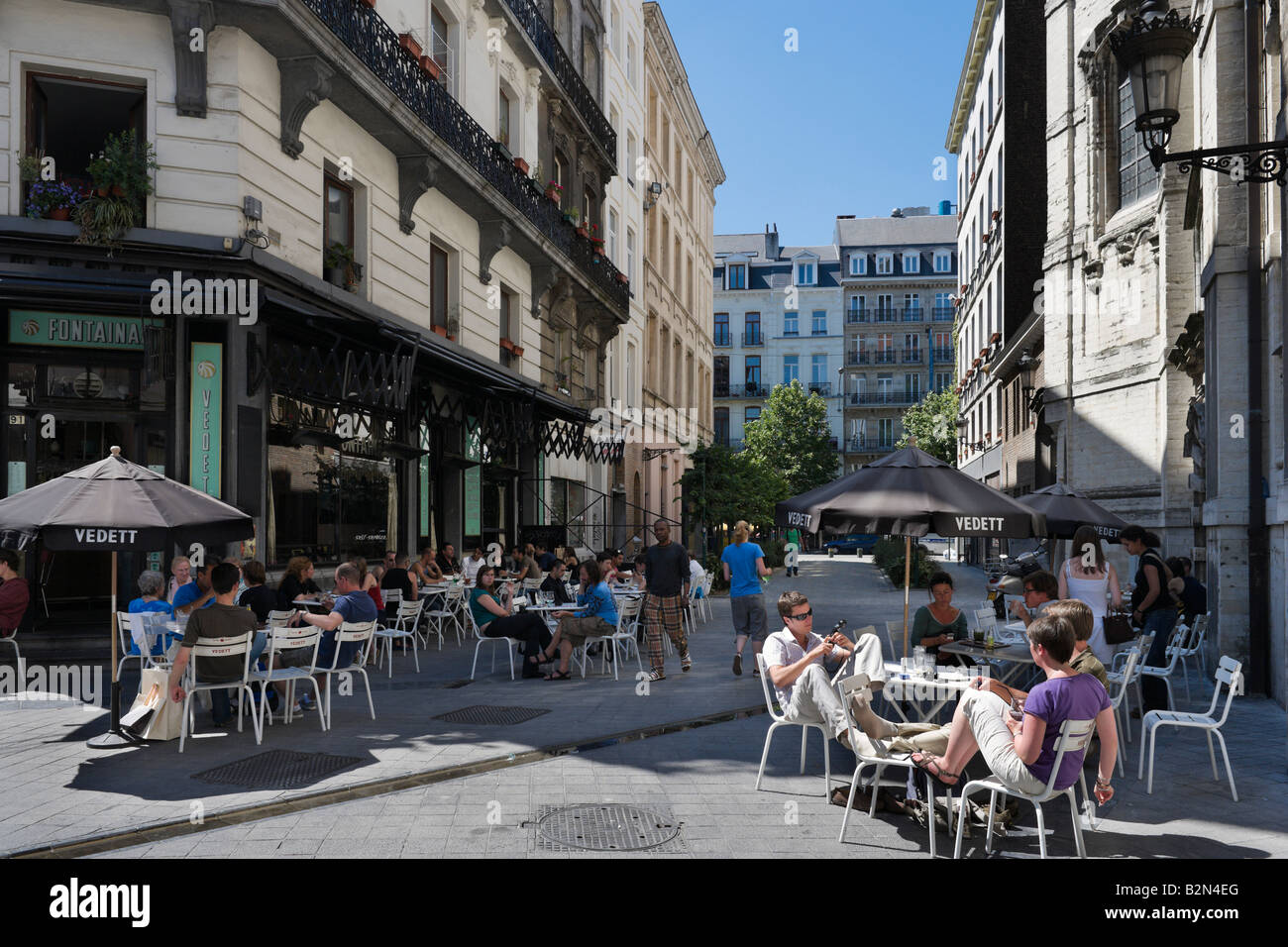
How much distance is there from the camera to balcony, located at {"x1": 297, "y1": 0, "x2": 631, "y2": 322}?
43.1ft

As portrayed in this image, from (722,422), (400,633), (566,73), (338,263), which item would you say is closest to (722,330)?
(722,422)

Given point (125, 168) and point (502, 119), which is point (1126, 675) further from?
point (502, 119)

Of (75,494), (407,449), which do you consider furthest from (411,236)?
(75,494)

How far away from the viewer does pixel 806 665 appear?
6559 millimetres

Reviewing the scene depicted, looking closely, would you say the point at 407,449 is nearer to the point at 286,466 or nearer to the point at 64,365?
the point at 286,466

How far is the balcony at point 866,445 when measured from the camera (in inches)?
2685

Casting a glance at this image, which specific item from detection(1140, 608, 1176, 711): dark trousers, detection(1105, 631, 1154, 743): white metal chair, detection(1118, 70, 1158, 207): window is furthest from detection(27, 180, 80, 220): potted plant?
detection(1118, 70, 1158, 207): window

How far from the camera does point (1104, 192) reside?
62.4 feet

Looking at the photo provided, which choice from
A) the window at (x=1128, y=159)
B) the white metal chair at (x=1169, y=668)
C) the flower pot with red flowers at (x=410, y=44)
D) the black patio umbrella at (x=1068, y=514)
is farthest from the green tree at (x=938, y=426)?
the white metal chair at (x=1169, y=668)

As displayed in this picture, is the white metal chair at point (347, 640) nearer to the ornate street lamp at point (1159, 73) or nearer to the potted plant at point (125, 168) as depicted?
the potted plant at point (125, 168)

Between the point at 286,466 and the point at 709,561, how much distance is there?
15591 mm

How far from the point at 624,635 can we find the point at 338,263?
7.08m

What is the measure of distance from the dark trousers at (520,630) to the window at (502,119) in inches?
477

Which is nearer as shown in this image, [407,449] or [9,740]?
[9,740]
